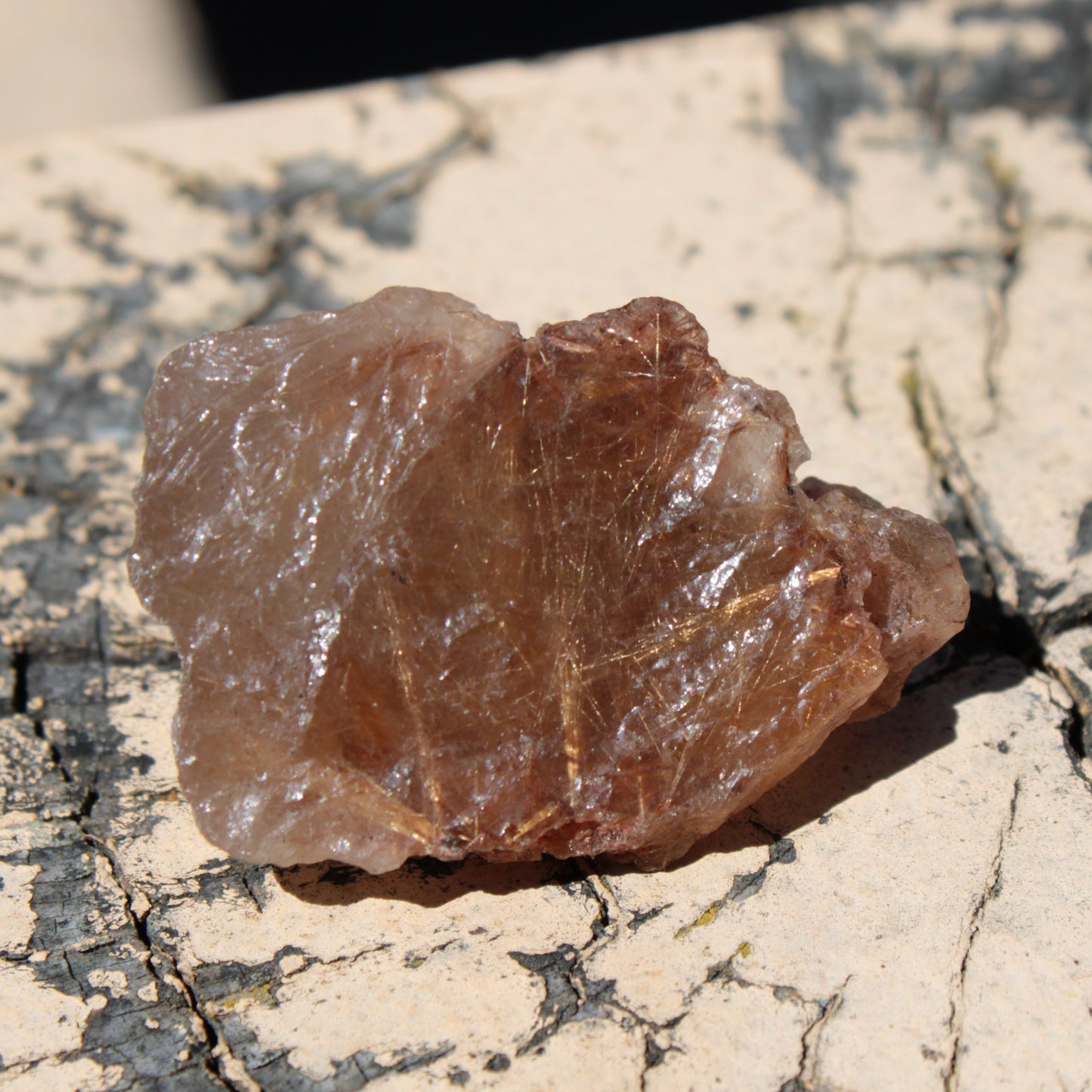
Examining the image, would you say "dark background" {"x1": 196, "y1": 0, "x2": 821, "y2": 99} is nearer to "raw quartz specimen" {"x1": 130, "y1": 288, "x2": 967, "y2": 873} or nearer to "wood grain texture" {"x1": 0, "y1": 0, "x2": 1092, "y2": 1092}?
"wood grain texture" {"x1": 0, "y1": 0, "x2": 1092, "y2": 1092}

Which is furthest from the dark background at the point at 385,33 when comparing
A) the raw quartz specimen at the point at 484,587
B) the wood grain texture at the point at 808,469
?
the raw quartz specimen at the point at 484,587

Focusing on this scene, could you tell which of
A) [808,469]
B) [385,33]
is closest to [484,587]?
[808,469]

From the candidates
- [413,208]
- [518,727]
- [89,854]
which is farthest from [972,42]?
[89,854]

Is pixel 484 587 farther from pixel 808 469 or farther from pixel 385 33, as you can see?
pixel 385 33

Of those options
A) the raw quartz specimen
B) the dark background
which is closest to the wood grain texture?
the raw quartz specimen

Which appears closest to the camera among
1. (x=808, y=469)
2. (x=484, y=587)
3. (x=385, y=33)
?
(x=484, y=587)

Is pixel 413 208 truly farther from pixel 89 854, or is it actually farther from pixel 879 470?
pixel 89 854
